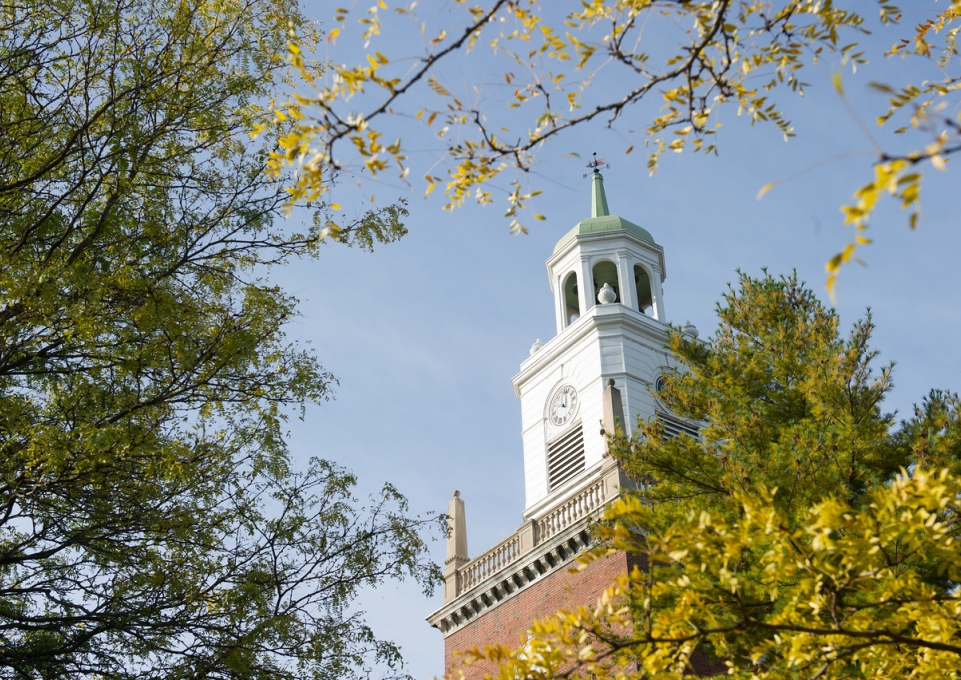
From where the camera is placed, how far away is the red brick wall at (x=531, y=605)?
2519 cm

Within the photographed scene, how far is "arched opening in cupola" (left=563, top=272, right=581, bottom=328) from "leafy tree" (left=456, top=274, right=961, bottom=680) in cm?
1749

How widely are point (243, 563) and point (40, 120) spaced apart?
5.14 m

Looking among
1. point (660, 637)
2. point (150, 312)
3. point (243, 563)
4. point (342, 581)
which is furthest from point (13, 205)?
point (660, 637)

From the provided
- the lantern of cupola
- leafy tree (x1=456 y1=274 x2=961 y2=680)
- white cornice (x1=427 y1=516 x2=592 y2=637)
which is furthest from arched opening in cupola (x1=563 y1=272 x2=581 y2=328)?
leafy tree (x1=456 y1=274 x2=961 y2=680)

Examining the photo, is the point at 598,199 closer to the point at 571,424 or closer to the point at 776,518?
the point at 571,424

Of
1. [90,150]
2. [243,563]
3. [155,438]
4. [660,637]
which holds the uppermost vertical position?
[90,150]

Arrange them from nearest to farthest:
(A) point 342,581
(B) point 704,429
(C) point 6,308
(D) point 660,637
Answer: (D) point 660,637, (C) point 6,308, (A) point 342,581, (B) point 704,429

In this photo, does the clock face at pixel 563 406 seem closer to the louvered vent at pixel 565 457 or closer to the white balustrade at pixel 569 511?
the louvered vent at pixel 565 457

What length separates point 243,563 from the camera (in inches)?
432

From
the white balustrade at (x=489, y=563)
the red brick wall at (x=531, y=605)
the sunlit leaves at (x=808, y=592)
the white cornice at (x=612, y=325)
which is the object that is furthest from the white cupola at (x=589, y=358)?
the sunlit leaves at (x=808, y=592)

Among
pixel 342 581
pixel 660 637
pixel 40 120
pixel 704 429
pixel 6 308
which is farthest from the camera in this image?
pixel 704 429

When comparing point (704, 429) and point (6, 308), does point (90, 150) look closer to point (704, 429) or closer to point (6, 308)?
point (6, 308)

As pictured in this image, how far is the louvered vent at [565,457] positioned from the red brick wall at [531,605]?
4317mm

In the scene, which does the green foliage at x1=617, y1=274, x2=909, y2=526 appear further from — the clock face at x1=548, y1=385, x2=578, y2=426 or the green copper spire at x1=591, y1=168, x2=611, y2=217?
the green copper spire at x1=591, y1=168, x2=611, y2=217
